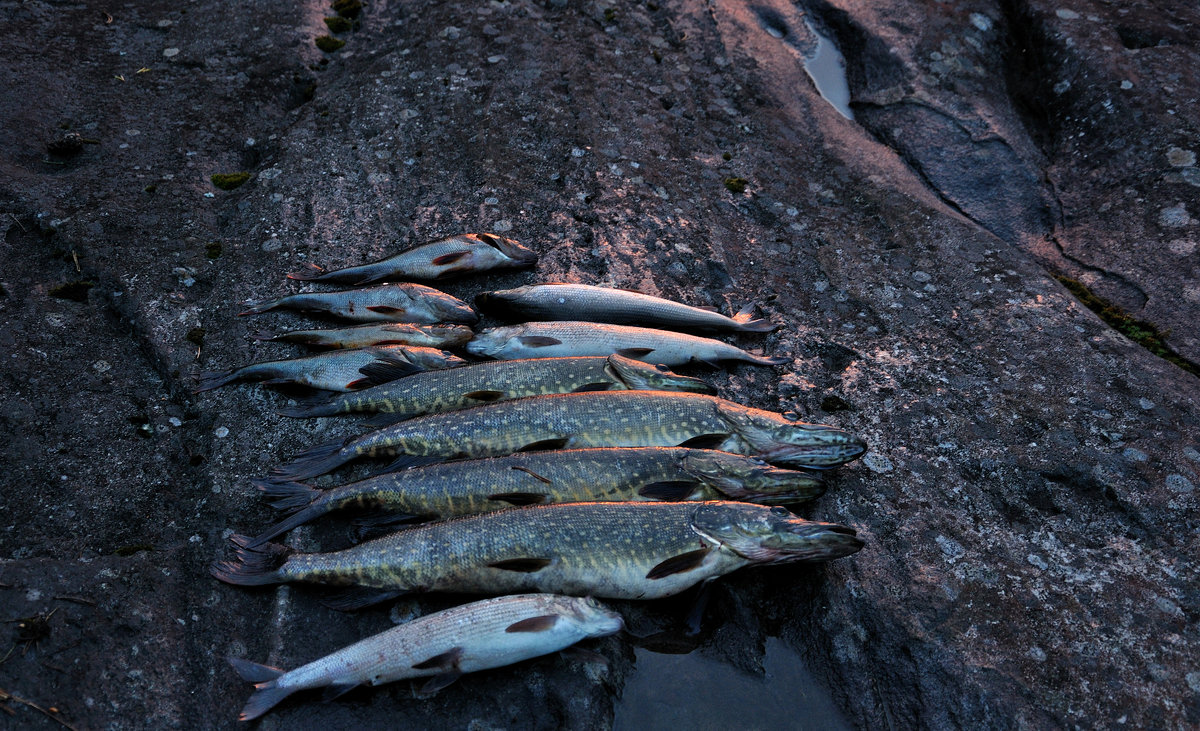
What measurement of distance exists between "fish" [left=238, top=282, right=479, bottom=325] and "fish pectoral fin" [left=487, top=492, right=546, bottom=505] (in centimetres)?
181

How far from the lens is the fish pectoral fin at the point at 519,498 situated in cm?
408

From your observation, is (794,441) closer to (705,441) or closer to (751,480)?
(751,480)

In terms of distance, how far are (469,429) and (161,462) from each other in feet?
6.25

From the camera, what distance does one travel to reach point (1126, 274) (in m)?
5.86

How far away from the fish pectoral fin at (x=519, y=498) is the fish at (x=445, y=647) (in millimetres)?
619

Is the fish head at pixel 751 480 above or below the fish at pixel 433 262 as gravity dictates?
above

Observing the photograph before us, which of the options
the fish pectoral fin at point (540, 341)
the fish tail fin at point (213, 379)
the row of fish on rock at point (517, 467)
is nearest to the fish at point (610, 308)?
the row of fish on rock at point (517, 467)

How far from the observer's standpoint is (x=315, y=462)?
14.2 feet

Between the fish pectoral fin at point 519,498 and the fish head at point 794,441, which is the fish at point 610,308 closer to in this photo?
the fish head at point 794,441

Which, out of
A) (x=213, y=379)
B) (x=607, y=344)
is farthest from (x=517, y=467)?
(x=213, y=379)

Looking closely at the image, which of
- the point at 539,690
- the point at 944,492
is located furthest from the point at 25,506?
the point at 944,492

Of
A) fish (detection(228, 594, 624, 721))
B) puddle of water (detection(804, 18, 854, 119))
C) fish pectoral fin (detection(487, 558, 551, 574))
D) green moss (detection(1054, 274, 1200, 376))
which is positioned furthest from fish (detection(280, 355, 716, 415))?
puddle of water (detection(804, 18, 854, 119))

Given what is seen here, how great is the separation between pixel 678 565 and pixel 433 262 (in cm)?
310

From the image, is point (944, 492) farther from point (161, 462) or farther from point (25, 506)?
point (25, 506)
